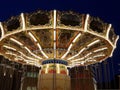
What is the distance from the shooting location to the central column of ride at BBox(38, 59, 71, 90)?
1319 cm

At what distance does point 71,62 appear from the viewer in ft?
52.7

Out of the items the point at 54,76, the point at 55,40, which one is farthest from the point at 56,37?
the point at 54,76

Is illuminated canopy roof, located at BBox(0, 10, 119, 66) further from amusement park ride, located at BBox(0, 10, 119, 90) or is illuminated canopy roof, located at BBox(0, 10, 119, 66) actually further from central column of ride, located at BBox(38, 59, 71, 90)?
central column of ride, located at BBox(38, 59, 71, 90)

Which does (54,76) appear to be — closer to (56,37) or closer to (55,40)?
(55,40)

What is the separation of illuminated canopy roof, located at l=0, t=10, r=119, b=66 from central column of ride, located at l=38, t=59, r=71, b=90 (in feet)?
1.49

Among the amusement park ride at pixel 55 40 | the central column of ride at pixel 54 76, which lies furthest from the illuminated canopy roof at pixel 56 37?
the central column of ride at pixel 54 76

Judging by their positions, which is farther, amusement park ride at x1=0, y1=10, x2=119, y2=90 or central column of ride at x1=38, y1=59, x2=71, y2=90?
central column of ride at x1=38, y1=59, x2=71, y2=90

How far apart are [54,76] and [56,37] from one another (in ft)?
8.66

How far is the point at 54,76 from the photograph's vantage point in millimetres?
13352

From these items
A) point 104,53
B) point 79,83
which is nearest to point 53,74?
point 104,53

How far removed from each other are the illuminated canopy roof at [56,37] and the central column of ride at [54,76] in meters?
0.45

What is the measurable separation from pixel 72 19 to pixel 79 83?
22.5 metres

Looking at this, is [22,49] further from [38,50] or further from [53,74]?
[53,74]

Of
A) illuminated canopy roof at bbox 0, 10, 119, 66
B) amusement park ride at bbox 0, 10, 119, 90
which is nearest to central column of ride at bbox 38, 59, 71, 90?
amusement park ride at bbox 0, 10, 119, 90
